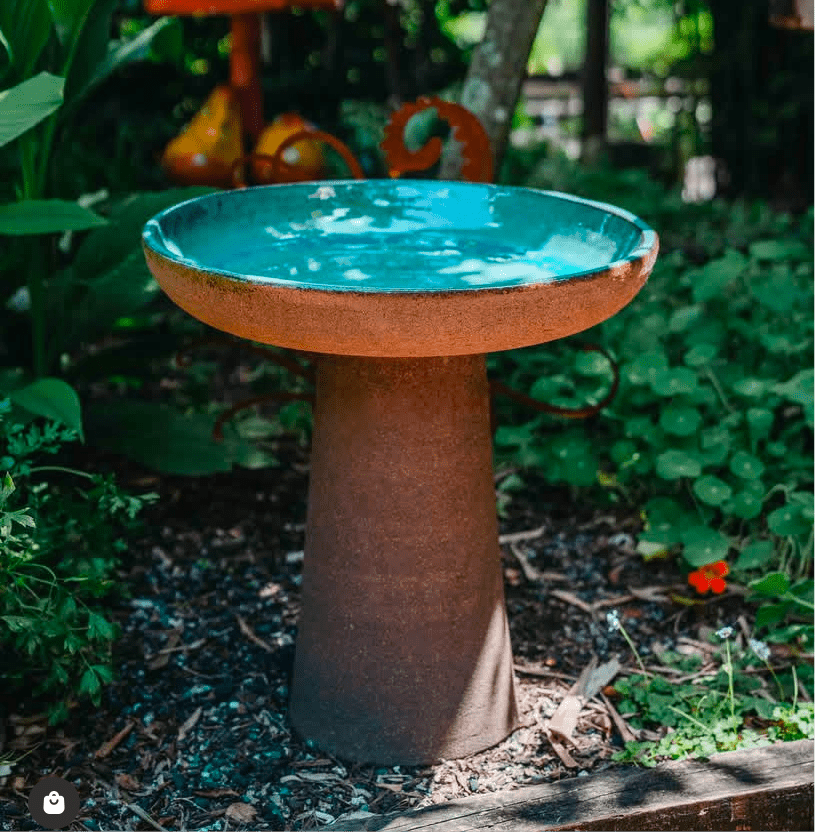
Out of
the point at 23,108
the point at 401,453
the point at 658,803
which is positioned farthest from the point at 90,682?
the point at 23,108

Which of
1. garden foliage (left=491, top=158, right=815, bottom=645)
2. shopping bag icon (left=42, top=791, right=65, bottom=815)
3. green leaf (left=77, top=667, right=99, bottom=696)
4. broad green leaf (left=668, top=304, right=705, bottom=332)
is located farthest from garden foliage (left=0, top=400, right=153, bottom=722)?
broad green leaf (left=668, top=304, right=705, bottom=332)

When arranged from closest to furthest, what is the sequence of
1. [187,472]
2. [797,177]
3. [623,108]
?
[187,472] < [797,177] < [623,108]

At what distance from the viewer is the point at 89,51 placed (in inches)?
112

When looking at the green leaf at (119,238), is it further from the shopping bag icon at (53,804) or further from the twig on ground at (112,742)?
the shopping bag icon at (53,804)

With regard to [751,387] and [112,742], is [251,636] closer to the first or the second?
[112,742]

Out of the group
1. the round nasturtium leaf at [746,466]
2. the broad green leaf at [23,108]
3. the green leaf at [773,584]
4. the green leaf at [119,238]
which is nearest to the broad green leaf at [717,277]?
the round nasturtium leaf at [746,466]

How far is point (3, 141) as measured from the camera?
2.30 m

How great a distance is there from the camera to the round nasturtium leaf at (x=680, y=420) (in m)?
2.93

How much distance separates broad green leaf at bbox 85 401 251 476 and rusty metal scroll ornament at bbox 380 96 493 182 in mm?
813

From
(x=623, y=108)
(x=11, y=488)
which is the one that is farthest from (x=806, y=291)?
(x=623, y=108)

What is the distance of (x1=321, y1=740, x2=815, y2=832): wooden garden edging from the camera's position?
196 cm

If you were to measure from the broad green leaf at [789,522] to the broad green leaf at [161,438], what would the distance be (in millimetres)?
1313

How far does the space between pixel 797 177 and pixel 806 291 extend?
104 inches

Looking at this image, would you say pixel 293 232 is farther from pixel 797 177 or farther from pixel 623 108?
pixel 623 108
